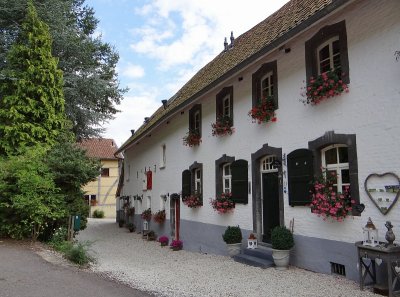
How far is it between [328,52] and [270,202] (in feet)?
14.2

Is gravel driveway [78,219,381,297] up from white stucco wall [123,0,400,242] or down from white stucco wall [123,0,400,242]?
down

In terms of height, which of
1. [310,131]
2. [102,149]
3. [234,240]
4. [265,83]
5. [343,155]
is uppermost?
[102,149]

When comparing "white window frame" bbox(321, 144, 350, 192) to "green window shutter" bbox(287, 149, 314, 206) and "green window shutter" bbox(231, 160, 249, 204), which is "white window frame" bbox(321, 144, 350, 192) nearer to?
"green window shutter" bbox(287, 149, 314, 206)

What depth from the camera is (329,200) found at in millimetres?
8289

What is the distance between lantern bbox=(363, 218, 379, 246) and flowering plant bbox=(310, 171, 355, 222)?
0.75 m

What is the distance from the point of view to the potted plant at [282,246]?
9.36 metres

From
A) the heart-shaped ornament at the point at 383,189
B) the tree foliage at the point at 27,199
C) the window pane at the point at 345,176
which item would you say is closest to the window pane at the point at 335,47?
the window pane at the point at 345,176

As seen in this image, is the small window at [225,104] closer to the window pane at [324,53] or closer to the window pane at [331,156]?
the window pane at [324,53]

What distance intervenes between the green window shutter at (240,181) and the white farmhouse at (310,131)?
3 cm

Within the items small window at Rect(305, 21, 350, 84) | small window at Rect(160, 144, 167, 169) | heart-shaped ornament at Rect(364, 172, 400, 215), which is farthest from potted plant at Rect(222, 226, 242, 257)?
small window at Rect(160, 144, 167, 169)

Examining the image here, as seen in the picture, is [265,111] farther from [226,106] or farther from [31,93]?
[31,93]

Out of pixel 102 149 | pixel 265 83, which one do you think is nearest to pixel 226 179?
pixel 265 83

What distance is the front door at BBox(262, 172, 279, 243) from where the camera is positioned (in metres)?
10.7

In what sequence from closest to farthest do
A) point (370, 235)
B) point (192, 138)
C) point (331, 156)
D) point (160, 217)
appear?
point (370, 235), point (331, 156), point (192, 138), point (160, 217)
